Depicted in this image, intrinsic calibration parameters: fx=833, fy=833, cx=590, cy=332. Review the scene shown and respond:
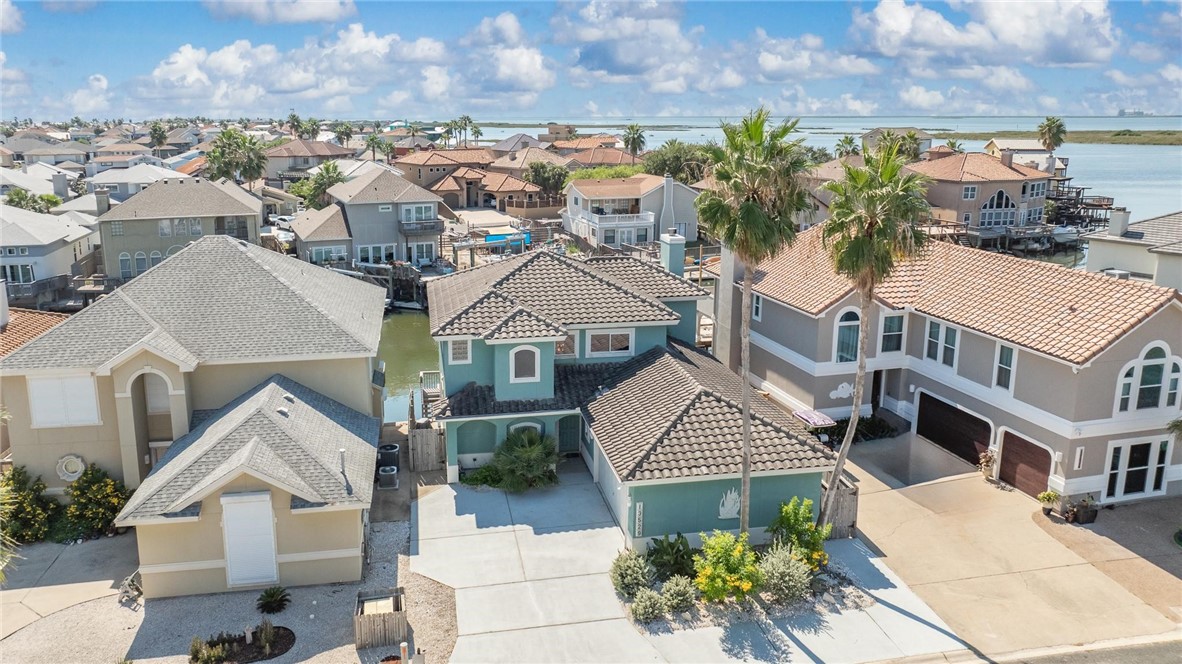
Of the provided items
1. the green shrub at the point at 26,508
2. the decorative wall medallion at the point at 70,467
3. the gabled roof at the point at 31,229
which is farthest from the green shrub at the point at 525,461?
the gabled roof at the point at 31,229

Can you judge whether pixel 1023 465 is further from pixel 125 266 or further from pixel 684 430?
pixel 125 266

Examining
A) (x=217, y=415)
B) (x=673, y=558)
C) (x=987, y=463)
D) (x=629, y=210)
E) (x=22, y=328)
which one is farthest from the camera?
(x=629, y=210)

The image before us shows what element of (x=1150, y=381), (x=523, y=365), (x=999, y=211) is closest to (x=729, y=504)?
(x=523, y=365)

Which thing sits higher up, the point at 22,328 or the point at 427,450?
the point at 22,328

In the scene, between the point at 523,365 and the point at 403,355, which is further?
the point at 403,355

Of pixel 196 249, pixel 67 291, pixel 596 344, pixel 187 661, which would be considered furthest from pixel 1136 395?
pixel 67 291

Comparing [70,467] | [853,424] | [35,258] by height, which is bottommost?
[70,467]

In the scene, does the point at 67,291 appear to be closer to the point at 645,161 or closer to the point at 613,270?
the point at 613,270
